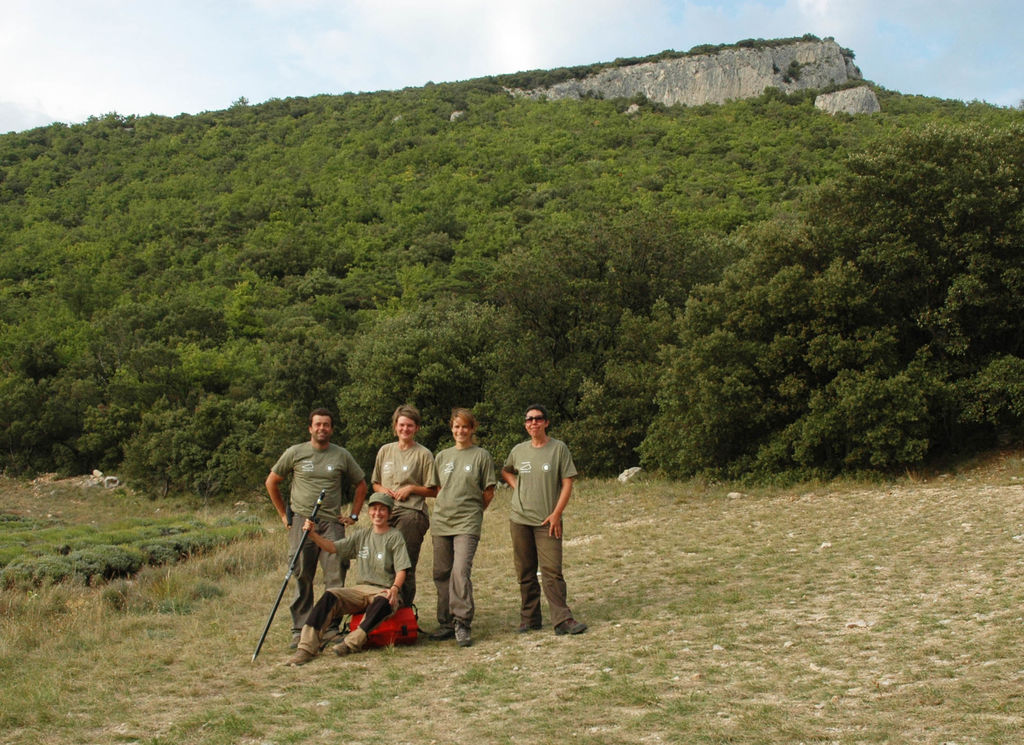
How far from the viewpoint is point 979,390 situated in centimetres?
1672

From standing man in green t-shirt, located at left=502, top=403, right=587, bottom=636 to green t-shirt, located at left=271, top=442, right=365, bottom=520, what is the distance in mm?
1528

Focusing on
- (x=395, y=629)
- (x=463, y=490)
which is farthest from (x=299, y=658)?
(x=463, y=490)

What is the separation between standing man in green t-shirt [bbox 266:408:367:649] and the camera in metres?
7.34

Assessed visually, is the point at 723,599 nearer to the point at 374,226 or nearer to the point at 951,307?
the point at 951,307

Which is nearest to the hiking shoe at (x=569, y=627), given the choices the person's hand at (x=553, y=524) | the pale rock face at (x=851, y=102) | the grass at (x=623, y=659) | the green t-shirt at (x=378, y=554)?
the grass at (x=623, y=659)

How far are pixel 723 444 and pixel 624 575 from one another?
1092cm

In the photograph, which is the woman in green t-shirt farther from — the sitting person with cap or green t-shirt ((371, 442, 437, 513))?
the sitting person with cap

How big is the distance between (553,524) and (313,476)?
2.21m

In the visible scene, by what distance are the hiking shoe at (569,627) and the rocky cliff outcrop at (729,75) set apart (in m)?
95.1

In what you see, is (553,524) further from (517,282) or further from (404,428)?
(517,282)

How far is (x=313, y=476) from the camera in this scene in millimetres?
7402

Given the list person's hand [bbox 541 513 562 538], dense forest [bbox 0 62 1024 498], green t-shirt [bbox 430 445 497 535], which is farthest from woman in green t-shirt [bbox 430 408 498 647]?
dense forest [bbox 0 62 1024 498]

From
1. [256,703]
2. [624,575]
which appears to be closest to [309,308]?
[624,575]

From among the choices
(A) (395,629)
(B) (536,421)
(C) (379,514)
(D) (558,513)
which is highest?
(B) (536,421)
